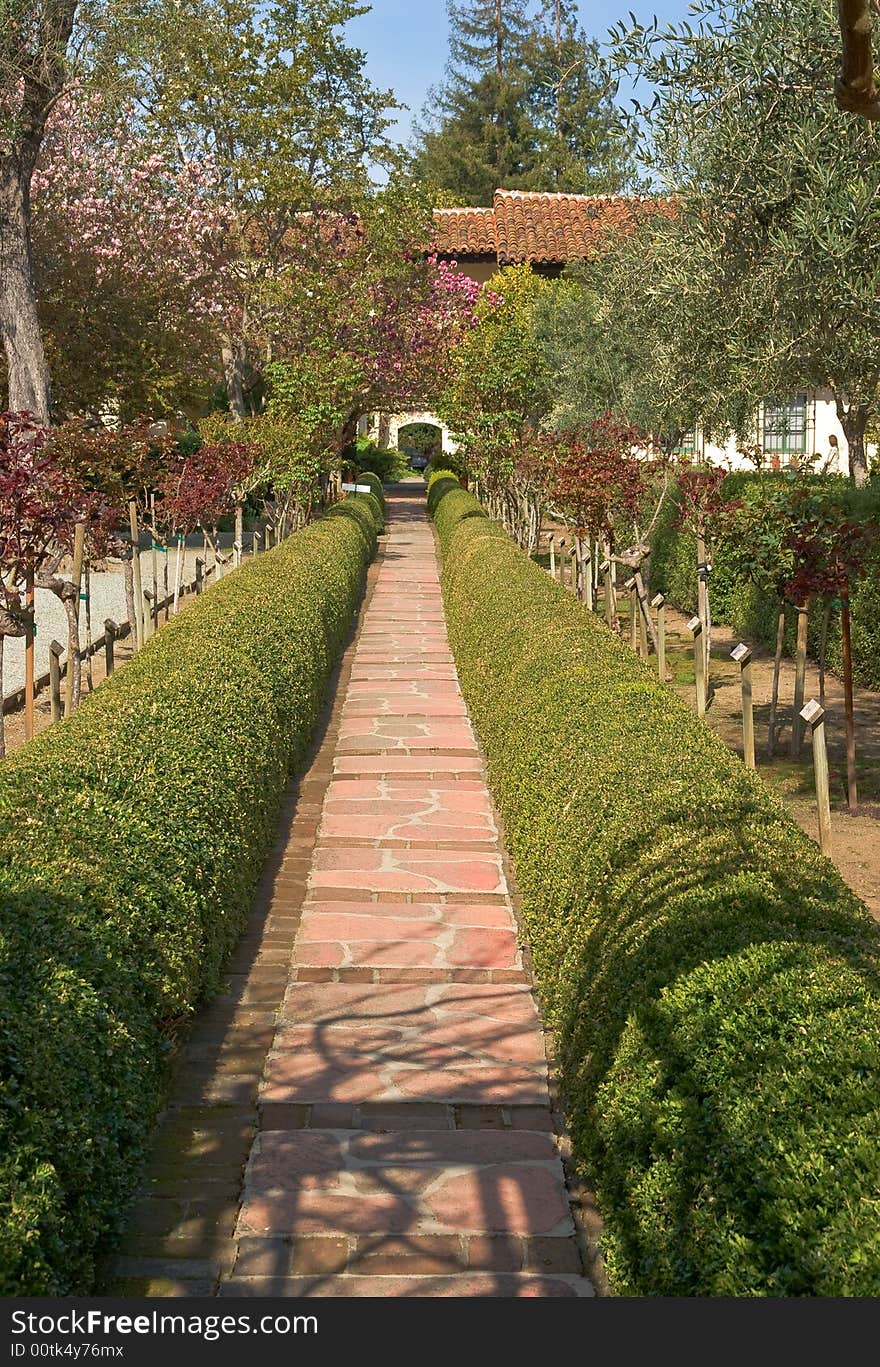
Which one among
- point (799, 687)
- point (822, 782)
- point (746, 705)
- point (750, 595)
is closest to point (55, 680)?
point (746, 705)

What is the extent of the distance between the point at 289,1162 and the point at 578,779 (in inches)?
98.9

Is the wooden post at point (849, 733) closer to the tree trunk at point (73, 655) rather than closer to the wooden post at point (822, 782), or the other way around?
the wooden post at point (822, 782)

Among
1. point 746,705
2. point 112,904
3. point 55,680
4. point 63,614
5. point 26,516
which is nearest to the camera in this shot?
point 112,904

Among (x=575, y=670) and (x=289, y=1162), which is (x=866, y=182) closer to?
(x=575, y=670)

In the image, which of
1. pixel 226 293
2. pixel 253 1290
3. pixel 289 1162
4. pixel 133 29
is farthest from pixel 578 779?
pixel 226 293

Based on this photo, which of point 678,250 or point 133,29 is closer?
point 678,250

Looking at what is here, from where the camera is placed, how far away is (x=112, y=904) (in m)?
4.91

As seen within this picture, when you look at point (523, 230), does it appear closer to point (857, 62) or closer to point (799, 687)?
point (799, 687)

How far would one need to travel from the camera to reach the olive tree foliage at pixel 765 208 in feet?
26.1

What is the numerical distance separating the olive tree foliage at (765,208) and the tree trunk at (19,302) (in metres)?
12.9

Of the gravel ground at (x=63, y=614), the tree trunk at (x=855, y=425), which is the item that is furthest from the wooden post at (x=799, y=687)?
the gravel ground at (x=63, y=614)

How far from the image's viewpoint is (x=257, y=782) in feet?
25.7

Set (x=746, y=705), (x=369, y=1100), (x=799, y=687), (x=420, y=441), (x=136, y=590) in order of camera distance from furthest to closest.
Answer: (x=420, y=441)
(x=136, y=590)
(x=799, y=687)
(x=746, y=705)
(x=369, y=1100)

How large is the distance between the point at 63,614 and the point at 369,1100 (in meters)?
14.8
